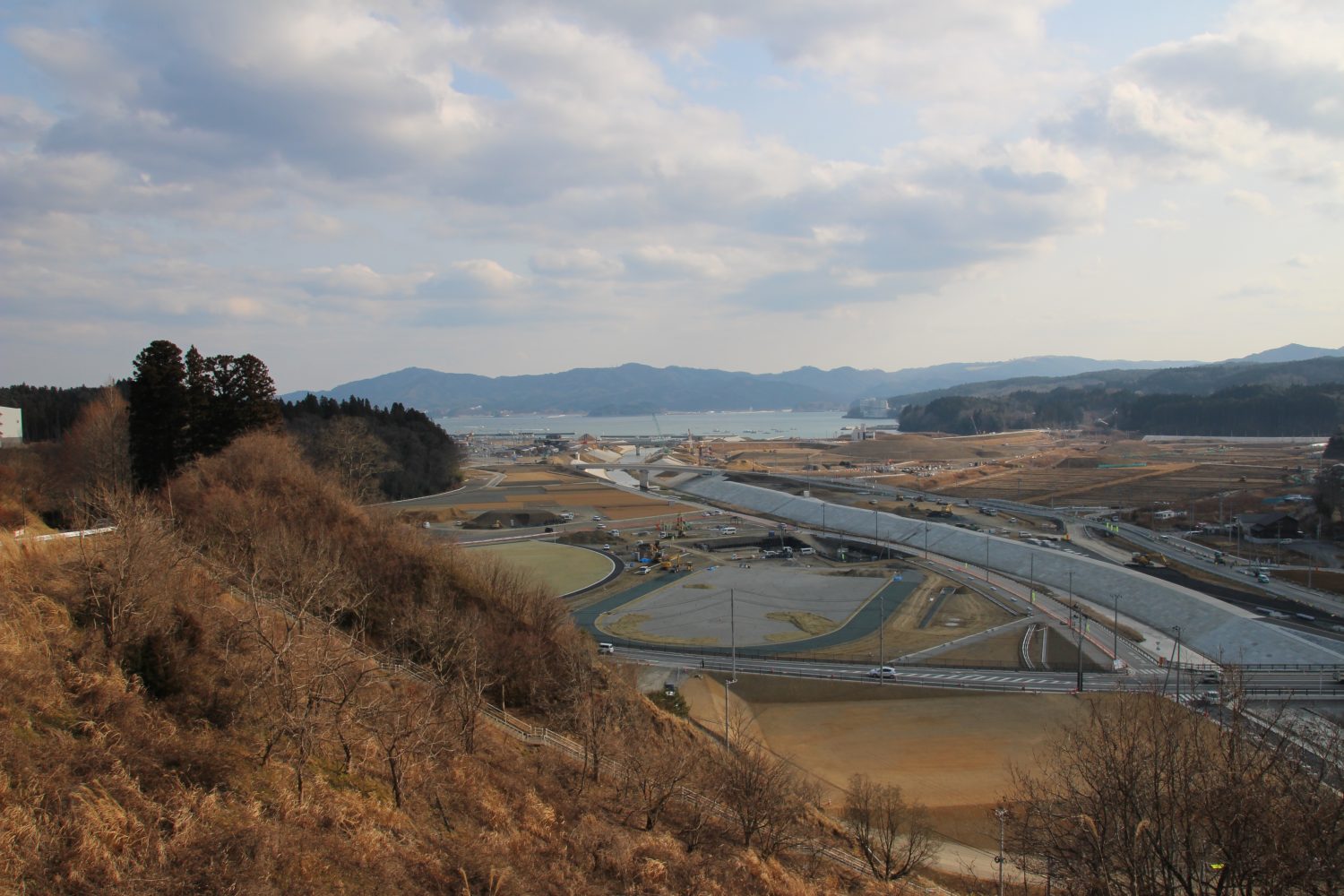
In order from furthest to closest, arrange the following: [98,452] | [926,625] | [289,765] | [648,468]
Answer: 1. [648,468]
2. [926,625]
3. [98,452]
4. [289,765]

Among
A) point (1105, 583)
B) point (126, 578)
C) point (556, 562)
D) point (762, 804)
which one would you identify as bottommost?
point (1105, 583)

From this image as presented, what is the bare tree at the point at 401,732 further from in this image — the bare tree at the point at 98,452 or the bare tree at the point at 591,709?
the bare tree at the point at 98,452

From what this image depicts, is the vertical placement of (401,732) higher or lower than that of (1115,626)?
higher

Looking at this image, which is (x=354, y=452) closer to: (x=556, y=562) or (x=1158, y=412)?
(x=556, y=562)

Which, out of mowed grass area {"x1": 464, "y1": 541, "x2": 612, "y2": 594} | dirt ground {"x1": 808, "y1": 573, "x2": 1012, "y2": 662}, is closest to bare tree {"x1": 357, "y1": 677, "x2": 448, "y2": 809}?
dirt ground {"x1": 808, "y1": 573, "x2": 1012, "y2": 662}

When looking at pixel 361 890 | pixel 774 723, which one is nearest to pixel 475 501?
pixel 774 723

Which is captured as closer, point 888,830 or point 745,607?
point 888,830

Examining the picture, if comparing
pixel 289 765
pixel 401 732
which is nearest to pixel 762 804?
pixel 401 732
